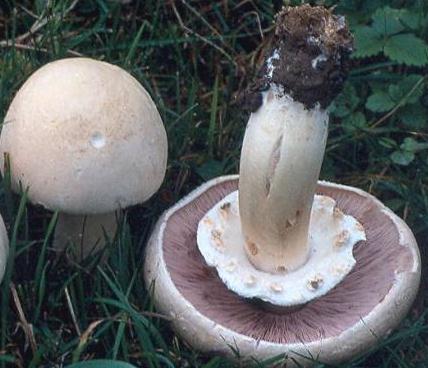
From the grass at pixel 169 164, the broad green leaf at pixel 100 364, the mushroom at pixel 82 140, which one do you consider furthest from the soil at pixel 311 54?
the broad green leaf at pixel 100 364

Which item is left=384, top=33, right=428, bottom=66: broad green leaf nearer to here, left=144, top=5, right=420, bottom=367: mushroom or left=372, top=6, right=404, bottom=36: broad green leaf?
left=372, top=6, right=404, bottom=36: broad green leaf

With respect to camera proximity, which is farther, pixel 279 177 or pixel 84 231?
pixel 84 231

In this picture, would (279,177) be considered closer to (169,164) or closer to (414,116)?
(169,164)

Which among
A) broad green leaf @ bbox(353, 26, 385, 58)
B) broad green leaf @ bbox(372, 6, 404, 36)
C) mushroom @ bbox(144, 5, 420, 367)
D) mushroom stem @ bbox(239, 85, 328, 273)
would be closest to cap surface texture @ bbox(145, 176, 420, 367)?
mushroom @ bbox(144, 5, 420, 367)

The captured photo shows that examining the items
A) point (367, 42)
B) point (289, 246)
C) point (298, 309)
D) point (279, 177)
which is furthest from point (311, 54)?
point (367, 42)

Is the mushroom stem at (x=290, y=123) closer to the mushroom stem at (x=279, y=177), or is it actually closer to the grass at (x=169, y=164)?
the mushroom stem at (x=279, y=177)

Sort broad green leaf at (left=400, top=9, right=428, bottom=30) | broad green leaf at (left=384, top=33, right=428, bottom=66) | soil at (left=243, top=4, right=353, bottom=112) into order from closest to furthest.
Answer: soil at (left=243, top=4, right=353, bottom=112) → broad green leaf at (left=384, top=33, right=428, bottom=66) → broad green leaf at (left=400, top=9, right=428, bottom=30)
